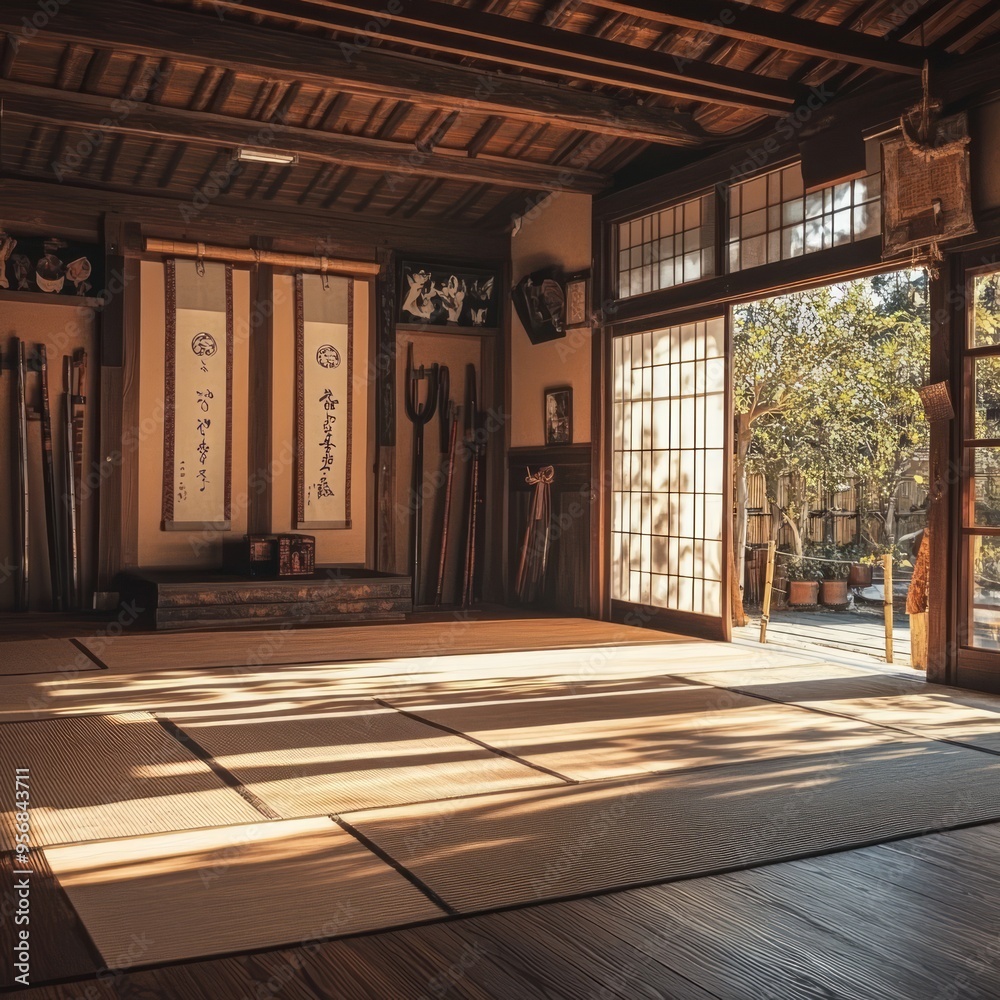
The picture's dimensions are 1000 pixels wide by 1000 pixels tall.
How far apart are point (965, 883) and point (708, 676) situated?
2684 millimetres

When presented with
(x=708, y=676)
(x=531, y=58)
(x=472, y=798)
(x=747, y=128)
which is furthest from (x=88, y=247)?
(x=472, y=798)

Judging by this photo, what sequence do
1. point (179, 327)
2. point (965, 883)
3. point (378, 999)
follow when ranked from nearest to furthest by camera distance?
point (378, 999) < point (965, 883) < point (179, 327)

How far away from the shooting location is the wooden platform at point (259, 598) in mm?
6293

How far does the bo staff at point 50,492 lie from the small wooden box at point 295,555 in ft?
4.64

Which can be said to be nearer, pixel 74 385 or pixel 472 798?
pixel 472 798

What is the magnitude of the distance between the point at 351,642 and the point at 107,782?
289 centimetres

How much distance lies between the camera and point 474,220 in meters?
8.09

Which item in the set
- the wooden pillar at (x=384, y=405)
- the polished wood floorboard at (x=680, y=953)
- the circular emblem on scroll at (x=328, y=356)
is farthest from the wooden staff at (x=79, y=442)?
the polished wood floorboard at (x=680, y=953)

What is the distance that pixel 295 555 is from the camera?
6.88 m

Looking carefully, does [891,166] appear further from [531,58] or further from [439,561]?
[439,561]

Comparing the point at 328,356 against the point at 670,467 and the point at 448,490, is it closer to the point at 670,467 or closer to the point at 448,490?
the point at 448,490

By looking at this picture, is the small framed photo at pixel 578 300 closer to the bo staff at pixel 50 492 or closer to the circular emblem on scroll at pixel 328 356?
the circular emblem on scroll at pixel 328 356

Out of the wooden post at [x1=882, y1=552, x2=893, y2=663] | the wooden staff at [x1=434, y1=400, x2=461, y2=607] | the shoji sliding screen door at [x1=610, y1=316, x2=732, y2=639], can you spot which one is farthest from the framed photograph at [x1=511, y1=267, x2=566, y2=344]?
the wooden post at [x1=882, y1=552, x2=893, y2=663]

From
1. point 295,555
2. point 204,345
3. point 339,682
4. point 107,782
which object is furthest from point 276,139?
point 107,782
